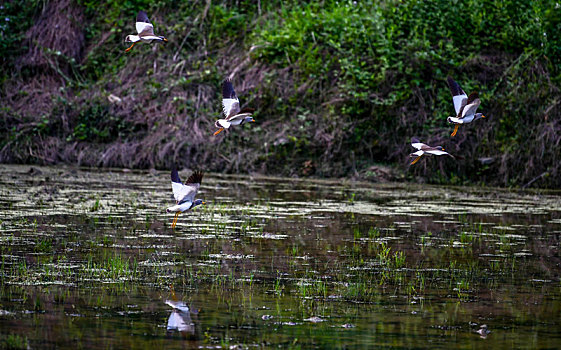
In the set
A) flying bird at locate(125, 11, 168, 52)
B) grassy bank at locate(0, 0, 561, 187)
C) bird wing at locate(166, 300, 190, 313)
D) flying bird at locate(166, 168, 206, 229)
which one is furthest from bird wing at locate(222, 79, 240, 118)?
grassy bank at locate(0, 0, 561, 187)

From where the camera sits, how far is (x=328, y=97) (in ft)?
55.1

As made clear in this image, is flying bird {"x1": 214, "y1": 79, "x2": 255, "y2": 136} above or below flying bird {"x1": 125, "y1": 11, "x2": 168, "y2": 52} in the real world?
below

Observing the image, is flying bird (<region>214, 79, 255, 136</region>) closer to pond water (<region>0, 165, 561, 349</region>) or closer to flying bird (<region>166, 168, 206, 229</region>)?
pond water (<region>0, 165, 561, 349</region>)

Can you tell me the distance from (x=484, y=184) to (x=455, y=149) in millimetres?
828

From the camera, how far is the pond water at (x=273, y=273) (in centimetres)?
438

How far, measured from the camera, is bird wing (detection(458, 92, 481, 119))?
7.76 metres

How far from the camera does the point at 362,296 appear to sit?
5.37 m

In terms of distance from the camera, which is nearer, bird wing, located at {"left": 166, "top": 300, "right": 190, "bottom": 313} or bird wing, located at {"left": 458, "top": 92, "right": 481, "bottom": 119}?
bird wing, located at {"left": 166, "top": 300, "right": 190, "bottom": 313}

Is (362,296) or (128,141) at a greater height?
(128,141)

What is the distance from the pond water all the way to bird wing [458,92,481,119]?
123 centimetres

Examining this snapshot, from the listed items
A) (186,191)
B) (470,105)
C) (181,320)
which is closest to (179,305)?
(181,320)

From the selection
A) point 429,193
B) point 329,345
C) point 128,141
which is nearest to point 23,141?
point 128,141

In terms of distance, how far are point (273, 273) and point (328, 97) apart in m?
11.0

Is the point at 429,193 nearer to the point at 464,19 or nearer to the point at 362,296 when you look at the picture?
the point at 464,19
